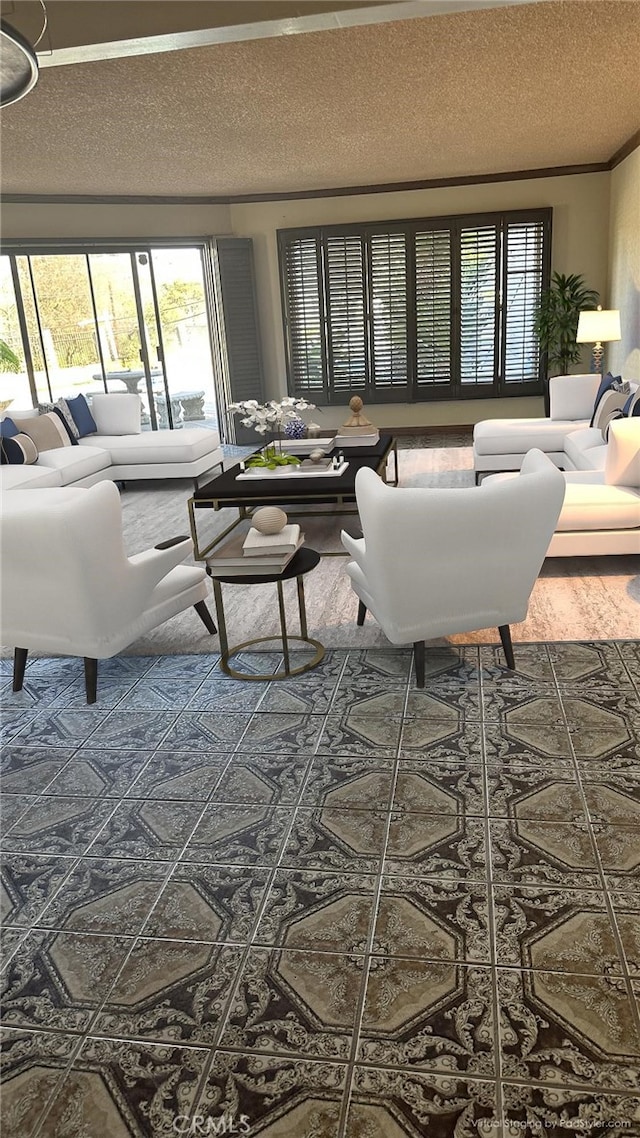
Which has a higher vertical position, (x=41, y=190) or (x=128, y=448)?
(x=41, y=190)

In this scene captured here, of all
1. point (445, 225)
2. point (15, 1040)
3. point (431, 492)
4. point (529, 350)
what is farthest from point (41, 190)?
point (15, 1040)

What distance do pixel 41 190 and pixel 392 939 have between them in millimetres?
8378

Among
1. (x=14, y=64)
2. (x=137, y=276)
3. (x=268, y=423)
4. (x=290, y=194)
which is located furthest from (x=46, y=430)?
(x=14, y=64)

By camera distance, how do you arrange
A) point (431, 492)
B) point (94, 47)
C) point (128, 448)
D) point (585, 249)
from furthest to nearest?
point (585, 249), point (128, 448), point (94, 47), point (431, 492)

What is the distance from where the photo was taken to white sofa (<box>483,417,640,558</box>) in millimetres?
4555

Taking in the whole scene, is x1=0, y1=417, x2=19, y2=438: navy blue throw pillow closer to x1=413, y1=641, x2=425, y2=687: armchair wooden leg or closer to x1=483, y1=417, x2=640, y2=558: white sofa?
x1=483, y1=417, x2=640, y2=558: white sofa

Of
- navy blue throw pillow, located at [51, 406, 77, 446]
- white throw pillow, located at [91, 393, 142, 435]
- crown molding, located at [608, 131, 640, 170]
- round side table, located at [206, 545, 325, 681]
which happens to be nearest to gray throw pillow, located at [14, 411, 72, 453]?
navy blue throw pillow, located at [51, 406, 77, 446]

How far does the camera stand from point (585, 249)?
31.1 feet

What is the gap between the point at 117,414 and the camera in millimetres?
8320

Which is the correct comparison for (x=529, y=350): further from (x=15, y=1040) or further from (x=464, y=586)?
(x=15, y=1040)

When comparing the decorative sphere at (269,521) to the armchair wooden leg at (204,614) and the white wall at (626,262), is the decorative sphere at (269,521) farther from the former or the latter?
the white wall at (626,262)

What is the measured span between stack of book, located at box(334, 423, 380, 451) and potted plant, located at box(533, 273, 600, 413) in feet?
11.7

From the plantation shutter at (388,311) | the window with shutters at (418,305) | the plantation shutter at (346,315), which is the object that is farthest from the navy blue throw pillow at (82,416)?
the plantation shutter at (388,311)

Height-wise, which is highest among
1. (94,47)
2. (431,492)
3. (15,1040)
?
(94,47)
